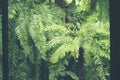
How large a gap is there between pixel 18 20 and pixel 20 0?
0.59ft

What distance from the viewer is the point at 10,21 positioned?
2135 mm

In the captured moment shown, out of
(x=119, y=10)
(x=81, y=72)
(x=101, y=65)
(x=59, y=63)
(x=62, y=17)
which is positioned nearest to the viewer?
(x=119, y=10)

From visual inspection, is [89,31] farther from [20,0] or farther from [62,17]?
[20,0]

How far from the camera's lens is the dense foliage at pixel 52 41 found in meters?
1.96

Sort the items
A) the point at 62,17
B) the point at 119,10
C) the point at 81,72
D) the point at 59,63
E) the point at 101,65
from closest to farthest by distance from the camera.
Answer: the point at 119,10 → the point at 101,65 → the point at 59,63 → the point at 62,17 → the point at 81,72

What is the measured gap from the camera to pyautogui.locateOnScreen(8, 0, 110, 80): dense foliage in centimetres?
196

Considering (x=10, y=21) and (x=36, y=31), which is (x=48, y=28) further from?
(x=10, y=21)

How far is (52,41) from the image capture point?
204 cm

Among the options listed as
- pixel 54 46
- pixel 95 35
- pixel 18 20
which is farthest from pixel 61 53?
pixel 18 20

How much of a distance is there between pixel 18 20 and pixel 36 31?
0.17m

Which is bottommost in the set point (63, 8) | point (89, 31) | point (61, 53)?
point (61, 53)

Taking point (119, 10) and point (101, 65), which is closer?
point (119, 10)

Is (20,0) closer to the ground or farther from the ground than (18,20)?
farther from the ground

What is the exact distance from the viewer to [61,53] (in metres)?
1.96
